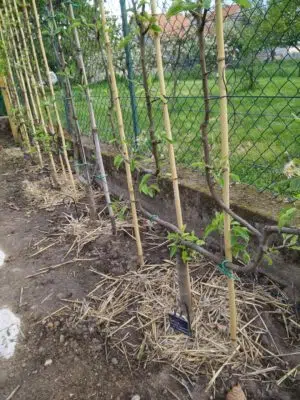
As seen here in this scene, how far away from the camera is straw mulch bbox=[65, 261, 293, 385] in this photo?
55.8 inches

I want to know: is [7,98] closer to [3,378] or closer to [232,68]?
[232,68]

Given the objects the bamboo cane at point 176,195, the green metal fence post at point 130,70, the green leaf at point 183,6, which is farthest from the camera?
the green metal fence post at point 130,70

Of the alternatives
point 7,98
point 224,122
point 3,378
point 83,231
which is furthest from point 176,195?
point 7,98

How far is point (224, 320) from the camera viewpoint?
62.9 inches

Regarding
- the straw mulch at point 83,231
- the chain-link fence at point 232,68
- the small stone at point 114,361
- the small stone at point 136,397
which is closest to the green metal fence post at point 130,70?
the chain-link fence at point 232,68

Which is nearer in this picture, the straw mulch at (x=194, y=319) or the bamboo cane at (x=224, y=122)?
the bamboo cane at (x=224, y=122)

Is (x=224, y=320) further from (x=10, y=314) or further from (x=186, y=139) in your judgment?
(x=186, y=139)

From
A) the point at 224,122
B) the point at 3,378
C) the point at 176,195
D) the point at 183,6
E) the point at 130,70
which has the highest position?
the point at 183,6

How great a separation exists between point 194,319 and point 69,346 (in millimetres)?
628

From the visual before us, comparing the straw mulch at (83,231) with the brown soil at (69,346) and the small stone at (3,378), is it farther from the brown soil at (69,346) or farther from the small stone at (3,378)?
the small stone at (3,378)

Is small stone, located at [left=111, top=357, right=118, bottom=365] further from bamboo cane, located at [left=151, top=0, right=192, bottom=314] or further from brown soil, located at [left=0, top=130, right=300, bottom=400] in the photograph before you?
bamboo cane, located at [left=151, top=0, right=192, bottom=314]

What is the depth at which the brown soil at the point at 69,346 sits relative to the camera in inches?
53.4

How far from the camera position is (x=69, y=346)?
1.60 metres

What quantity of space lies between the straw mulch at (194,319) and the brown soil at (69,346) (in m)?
0.06
